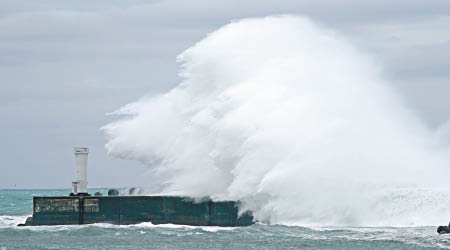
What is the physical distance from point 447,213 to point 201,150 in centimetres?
1046

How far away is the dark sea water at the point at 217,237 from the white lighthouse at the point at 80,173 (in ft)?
6.91

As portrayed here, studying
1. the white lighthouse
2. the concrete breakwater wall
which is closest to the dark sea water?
the concrete breakwater wall

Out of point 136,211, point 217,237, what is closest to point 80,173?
point 136,211

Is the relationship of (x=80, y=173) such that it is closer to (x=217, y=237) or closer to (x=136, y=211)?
(x=136, y=211)

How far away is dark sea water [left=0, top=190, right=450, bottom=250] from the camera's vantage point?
29.5 meters

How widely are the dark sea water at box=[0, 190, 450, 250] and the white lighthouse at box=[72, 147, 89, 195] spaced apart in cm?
211

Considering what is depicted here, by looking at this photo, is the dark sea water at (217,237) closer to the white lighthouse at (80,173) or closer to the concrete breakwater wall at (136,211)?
the concrete breakwater wall at (136,211)

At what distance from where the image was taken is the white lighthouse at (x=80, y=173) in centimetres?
3841

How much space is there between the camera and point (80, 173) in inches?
1519

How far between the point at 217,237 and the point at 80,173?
8.58 metres

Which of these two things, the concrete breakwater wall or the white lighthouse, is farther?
the white lighthouse

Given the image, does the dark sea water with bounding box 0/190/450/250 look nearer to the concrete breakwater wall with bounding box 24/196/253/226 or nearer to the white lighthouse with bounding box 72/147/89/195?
the concrete breakwater wall with bounding box 24/196/253/226

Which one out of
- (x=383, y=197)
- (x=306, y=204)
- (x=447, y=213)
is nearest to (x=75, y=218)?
(x=306, y=204)

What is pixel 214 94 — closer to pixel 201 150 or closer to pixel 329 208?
pixel 201 150
